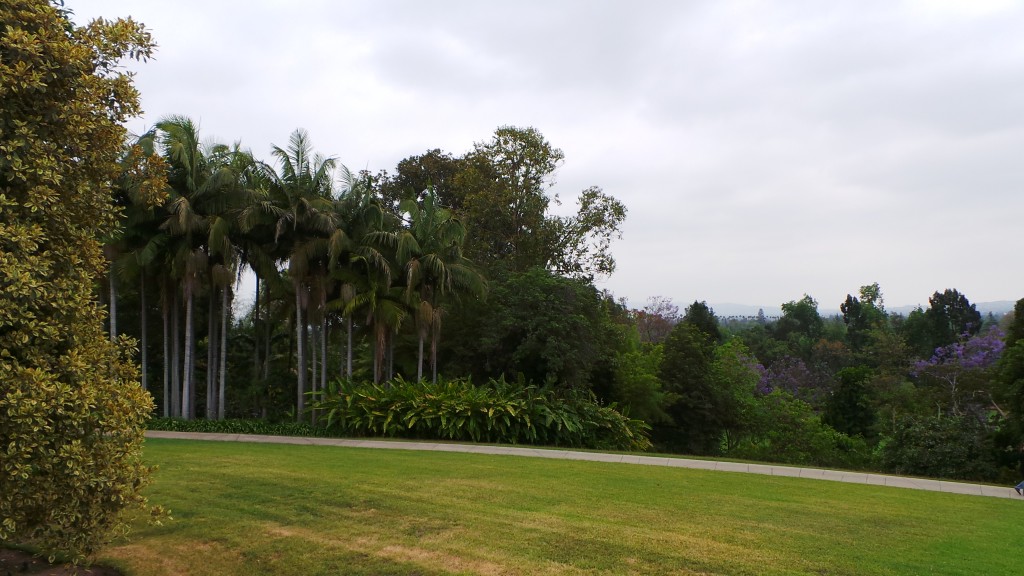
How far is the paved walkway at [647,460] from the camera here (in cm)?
1233

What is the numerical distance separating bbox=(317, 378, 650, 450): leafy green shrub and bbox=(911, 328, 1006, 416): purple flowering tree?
12.4m

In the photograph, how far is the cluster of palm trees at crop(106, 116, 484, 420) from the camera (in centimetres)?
1792

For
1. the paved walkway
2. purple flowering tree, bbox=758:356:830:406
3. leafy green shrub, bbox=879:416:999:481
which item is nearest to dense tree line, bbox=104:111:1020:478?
leafy green shrub, bbox=879:416:999:481

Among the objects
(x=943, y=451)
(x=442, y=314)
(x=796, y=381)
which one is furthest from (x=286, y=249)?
(x=796, y=381)

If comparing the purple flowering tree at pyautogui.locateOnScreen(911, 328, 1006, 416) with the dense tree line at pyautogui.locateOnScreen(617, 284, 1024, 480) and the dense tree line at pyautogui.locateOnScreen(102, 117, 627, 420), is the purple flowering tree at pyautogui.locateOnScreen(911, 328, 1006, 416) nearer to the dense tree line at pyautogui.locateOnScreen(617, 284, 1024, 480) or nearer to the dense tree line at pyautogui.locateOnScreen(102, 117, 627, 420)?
the dense tree line at pyautogui.locateOnScreen(617, 284, 1024, 480)

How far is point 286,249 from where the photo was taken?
1952 centimetres

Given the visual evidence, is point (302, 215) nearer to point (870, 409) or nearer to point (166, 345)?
point (166, 345)

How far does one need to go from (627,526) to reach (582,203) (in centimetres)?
1937

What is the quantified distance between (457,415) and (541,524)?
979cm

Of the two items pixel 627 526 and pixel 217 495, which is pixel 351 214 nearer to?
pixel 217 495

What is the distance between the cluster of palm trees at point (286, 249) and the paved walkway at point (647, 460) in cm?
339

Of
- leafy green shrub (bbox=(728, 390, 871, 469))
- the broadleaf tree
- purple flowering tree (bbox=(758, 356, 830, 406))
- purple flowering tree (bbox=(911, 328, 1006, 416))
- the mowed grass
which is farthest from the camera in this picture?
purple flowering tree (bbox=(758, 356, 830, 406))

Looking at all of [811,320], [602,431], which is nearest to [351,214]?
[602,431]

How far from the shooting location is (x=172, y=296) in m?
19.9
